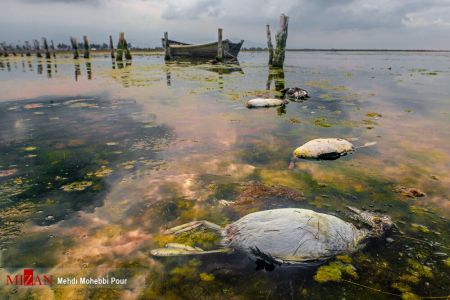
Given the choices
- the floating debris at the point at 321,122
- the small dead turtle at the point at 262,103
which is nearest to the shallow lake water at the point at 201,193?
the floating debris at the point at 321,122

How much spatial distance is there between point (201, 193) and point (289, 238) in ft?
5.89

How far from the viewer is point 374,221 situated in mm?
3867

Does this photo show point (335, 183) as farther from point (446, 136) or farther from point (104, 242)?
point (446, 136)

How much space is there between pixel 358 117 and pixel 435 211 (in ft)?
19.5

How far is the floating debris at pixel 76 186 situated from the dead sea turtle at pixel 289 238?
194 centimetres

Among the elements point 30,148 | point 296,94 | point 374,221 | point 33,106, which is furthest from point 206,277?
point 296,94

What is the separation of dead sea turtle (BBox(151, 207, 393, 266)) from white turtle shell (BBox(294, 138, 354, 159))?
8.27 ft

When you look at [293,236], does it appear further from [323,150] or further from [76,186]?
[76,186]

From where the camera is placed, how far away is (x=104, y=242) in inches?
138

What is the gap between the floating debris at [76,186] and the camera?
15.4 feet

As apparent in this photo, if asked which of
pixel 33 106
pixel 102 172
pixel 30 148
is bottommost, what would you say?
pixel 102 172

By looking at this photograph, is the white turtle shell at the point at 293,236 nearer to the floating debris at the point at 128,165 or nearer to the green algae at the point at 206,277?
the green algae at the point at 206,277

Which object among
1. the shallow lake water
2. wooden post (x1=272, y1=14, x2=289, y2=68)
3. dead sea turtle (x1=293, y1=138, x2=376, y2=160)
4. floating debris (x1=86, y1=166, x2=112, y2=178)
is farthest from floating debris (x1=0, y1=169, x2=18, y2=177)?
wooden post (x1=272, y1=14, x2=289, y2=68)

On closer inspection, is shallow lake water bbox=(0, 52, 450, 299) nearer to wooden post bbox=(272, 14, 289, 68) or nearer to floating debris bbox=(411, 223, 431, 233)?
floating debris bbox=(411, 223, 431, 233)
